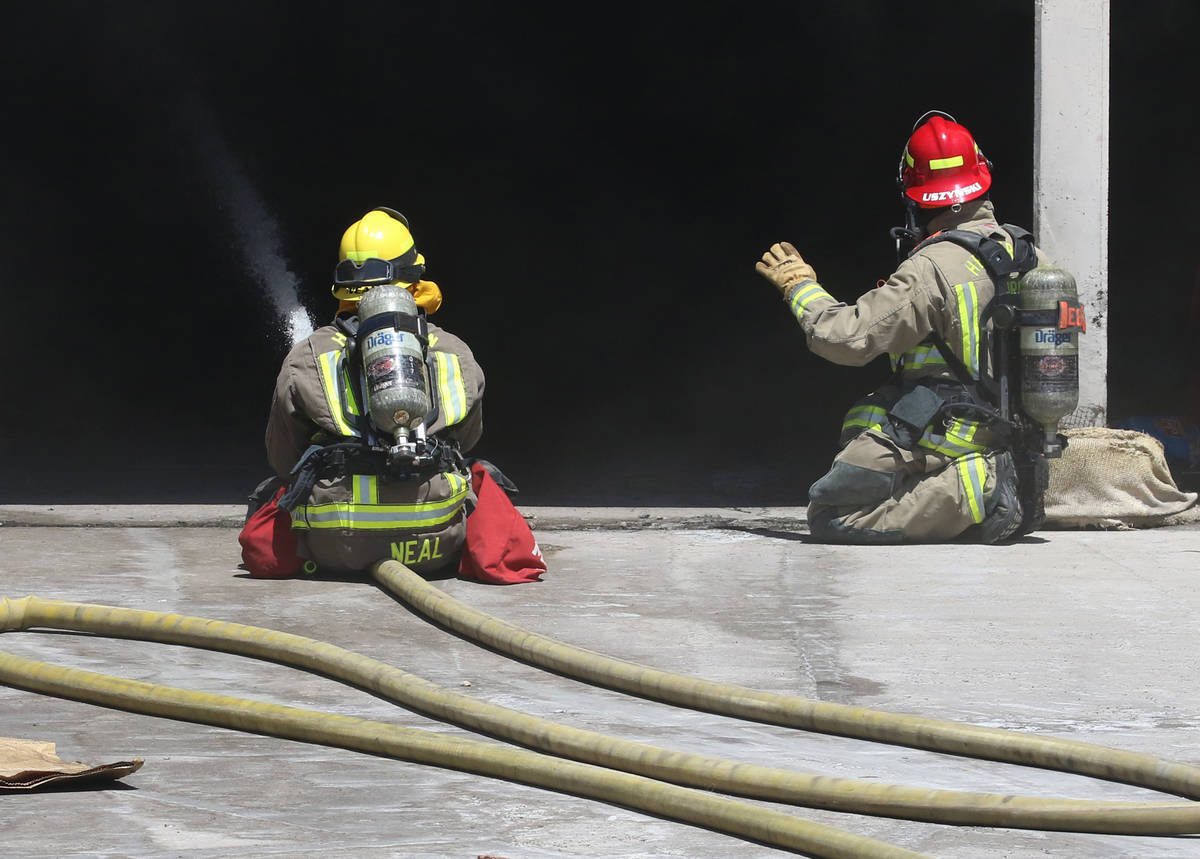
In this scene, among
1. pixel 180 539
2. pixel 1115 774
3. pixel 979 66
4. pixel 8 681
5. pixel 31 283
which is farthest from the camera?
pixel 31 283

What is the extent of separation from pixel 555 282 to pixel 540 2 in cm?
213

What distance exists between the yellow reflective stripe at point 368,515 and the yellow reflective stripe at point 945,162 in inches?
88.8

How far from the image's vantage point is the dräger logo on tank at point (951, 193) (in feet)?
19.0

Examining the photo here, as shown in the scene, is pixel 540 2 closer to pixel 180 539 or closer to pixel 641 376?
pixel 641 376

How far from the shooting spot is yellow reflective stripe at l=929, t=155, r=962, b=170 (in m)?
5.76

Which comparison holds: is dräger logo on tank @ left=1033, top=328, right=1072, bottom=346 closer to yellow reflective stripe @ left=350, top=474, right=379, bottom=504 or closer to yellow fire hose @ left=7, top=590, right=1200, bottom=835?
yellow reflective stripe @ left=350, top=474, right=379, bottom=504

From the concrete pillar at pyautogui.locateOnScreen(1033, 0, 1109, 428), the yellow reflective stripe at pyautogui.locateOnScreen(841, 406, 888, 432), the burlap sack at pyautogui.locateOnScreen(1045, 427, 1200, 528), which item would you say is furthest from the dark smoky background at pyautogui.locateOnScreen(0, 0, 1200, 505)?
the yellow reflective stripe at pyautogui.locateOnScreen(841, 406, 888, 432)

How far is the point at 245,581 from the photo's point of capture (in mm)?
5102

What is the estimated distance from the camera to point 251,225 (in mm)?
12812

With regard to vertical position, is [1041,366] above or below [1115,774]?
above

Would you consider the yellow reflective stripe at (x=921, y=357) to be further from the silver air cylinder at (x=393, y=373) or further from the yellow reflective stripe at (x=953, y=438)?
the silver air cylinder at (x=393, y=373)

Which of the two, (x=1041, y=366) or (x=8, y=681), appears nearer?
(x=8, y=681)

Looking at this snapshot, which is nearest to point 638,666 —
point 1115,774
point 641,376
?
point 1115,774

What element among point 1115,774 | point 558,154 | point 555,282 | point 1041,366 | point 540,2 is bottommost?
point 1115,774
